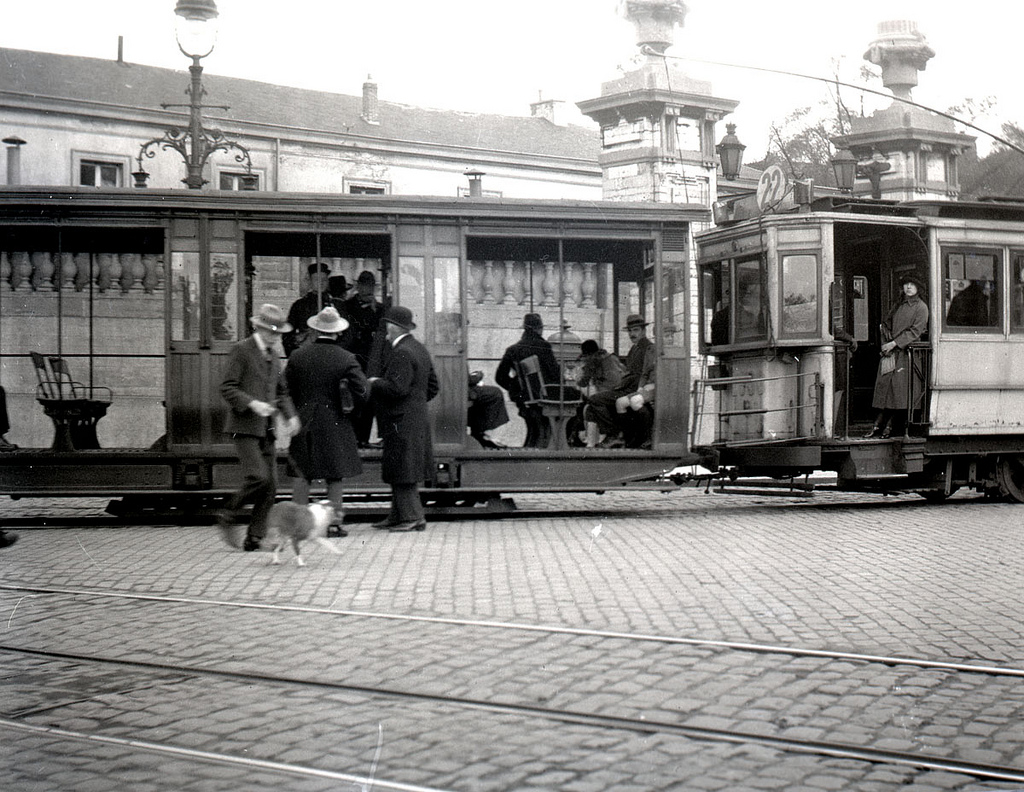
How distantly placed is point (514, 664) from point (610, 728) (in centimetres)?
117

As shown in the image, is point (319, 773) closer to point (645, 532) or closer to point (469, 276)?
point (645, 532)

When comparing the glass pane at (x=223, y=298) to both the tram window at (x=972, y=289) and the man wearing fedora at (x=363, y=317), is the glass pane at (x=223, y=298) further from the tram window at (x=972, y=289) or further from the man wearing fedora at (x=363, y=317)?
the tram window at (x=972, y=289)

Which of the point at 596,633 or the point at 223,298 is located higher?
the point at 223,298

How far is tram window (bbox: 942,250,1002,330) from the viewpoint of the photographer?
1468cm

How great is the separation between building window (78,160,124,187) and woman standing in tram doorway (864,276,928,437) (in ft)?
85.7

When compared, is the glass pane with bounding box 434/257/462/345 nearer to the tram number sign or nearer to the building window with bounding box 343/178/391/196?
the tram number sign

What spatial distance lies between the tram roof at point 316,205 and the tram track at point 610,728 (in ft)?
25.0

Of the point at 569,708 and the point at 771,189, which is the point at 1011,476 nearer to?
the point at 771,189

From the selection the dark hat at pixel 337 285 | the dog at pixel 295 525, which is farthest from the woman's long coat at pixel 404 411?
the dark hat at pixel 337 285

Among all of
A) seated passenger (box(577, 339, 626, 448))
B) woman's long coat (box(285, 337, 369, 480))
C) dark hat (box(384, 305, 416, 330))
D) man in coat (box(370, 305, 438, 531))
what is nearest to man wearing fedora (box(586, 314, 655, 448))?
seated passenger (box(577, 339, 626, 448))

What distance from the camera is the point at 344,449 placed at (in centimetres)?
1130

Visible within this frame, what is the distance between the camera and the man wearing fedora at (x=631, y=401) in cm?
1400

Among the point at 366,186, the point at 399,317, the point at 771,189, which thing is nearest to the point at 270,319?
the point at 399,317

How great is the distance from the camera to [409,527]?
12.0 m
